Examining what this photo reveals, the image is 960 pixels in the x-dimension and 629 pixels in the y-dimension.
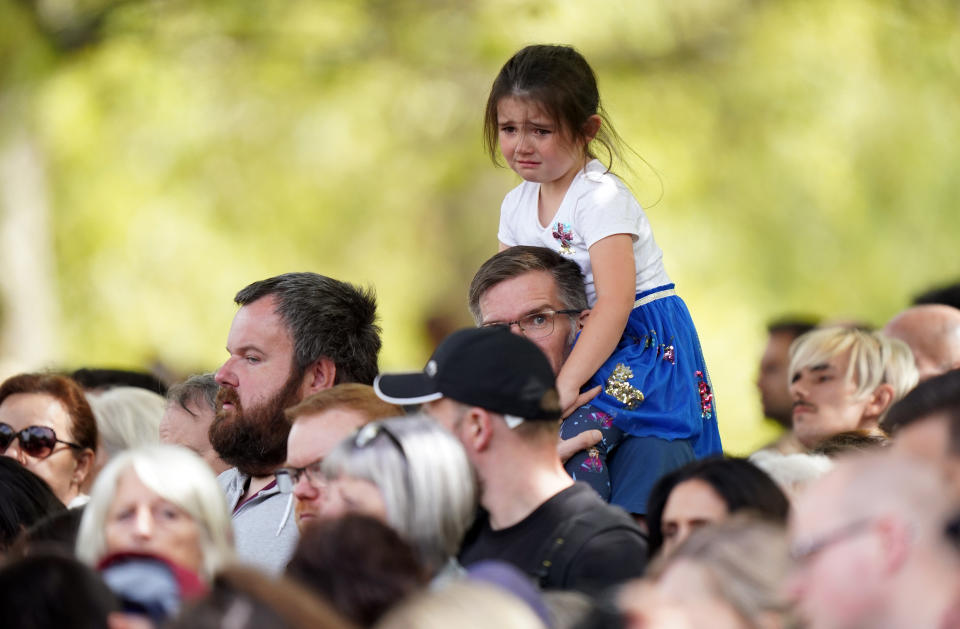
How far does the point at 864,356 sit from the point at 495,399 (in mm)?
2448

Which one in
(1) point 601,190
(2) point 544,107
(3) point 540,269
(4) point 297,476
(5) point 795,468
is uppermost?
(2) point 544,107

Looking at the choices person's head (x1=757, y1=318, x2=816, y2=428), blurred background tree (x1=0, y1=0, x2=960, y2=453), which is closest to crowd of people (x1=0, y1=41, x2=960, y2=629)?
person's head (x1=757, y1=318, x2=816, y2=428)

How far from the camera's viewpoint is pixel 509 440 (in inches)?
137

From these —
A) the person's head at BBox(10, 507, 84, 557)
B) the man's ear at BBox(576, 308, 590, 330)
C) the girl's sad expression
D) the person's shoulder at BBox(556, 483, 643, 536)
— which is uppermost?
the girl's sad expression

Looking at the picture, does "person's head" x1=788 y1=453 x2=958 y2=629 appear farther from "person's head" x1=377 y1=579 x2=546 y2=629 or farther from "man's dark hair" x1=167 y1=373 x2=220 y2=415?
"man's dark hair" x1=167 y1=373 x2=220 y2=415

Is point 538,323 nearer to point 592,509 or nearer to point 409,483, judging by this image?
point 592,509

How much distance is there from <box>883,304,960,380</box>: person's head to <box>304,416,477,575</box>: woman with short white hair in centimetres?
328

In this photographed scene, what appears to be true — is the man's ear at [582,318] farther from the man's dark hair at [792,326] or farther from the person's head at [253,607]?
the man's dark hair at [792,326]

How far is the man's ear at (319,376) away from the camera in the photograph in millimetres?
4738

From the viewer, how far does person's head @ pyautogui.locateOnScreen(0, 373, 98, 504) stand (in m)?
4.95

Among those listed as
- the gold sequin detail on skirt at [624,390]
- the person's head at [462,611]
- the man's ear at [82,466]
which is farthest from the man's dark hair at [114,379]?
the person's head at [462,611]

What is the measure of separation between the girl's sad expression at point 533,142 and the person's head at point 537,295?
Result: 268 millimetres

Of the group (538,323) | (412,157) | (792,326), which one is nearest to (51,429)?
(538,323)

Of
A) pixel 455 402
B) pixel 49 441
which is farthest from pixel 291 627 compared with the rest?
pixel 49 441
